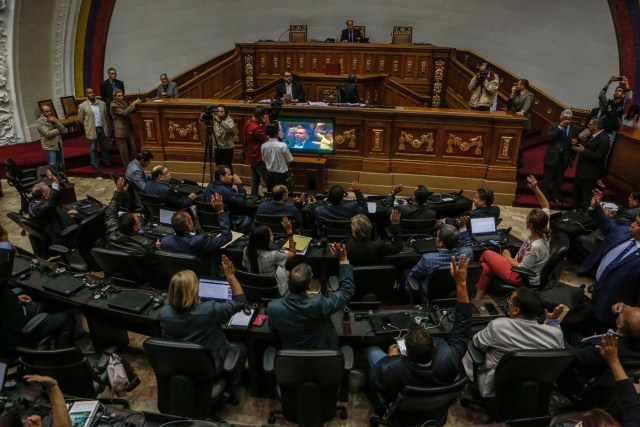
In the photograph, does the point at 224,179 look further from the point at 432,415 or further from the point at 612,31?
the point at 612,31

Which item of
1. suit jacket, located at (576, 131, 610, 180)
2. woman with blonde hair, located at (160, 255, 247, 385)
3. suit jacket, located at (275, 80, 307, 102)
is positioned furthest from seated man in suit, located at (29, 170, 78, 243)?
suit jacket, located at (576, 131, 610, 180)

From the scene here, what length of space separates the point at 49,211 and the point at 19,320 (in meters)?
1.80

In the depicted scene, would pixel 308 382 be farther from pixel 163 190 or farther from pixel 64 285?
pixel 163 190

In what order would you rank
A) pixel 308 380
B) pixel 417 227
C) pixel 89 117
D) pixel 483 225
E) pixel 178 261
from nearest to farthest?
pixel 308 380
pixel 178 261
pixel 483 225
pixel 417 227
pixel 89 117

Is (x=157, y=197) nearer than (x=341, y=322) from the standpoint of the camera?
No

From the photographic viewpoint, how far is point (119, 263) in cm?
377

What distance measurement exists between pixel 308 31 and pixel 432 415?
10.7 m

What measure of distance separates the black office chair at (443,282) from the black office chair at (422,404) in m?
1.12

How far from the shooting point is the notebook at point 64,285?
3.42 meters

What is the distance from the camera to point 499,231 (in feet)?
15.2

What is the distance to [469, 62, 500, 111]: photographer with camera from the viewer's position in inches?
290

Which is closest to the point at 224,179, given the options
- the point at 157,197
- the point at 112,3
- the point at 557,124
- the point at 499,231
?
the point at 157,197

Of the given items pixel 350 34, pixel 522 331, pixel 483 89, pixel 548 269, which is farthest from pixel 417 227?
pixel 350 34

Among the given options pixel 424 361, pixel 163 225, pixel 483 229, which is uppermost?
pixel 424 361
